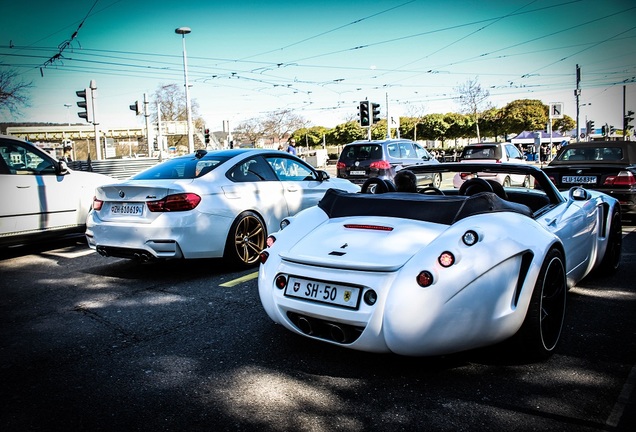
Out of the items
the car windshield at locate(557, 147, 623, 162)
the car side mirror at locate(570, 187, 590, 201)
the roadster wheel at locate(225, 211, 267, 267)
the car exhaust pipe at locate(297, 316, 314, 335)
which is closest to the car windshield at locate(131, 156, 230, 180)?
the roadster wheel at locate(225, 211, 267, 267)

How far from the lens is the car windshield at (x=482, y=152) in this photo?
53.3ft

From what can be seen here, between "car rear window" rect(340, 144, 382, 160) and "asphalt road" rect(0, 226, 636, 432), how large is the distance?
11.6 meters

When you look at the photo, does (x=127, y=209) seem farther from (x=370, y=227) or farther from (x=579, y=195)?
(x=579, y=195)

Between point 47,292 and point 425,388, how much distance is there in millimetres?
4224

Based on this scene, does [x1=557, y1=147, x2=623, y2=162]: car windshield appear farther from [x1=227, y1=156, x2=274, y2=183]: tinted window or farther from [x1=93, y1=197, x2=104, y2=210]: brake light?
[x1=93, y1=197, x2=104, y2=210]: brake light

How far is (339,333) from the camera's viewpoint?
286cm

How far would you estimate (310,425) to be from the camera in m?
2.48

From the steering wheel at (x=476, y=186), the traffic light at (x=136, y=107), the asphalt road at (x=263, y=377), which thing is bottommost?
the asphalt road at (x=263, y=377)

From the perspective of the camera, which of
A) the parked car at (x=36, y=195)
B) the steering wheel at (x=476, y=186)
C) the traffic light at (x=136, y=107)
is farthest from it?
the traffic light at (x=136, y=107)

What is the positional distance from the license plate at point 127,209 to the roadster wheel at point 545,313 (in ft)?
13.2

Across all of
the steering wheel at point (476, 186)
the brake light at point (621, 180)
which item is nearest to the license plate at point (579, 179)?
the brake light at point (621, 180)

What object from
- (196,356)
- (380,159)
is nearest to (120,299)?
(196,356)

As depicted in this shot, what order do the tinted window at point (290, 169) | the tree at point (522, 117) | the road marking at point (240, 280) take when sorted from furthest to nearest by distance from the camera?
the tree at point (522, 117) → the tinted window at point (290, 169) → the road marking at point (240, 280)

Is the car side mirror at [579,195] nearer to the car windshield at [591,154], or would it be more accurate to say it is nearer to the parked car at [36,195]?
the car windshield at [591,154]
